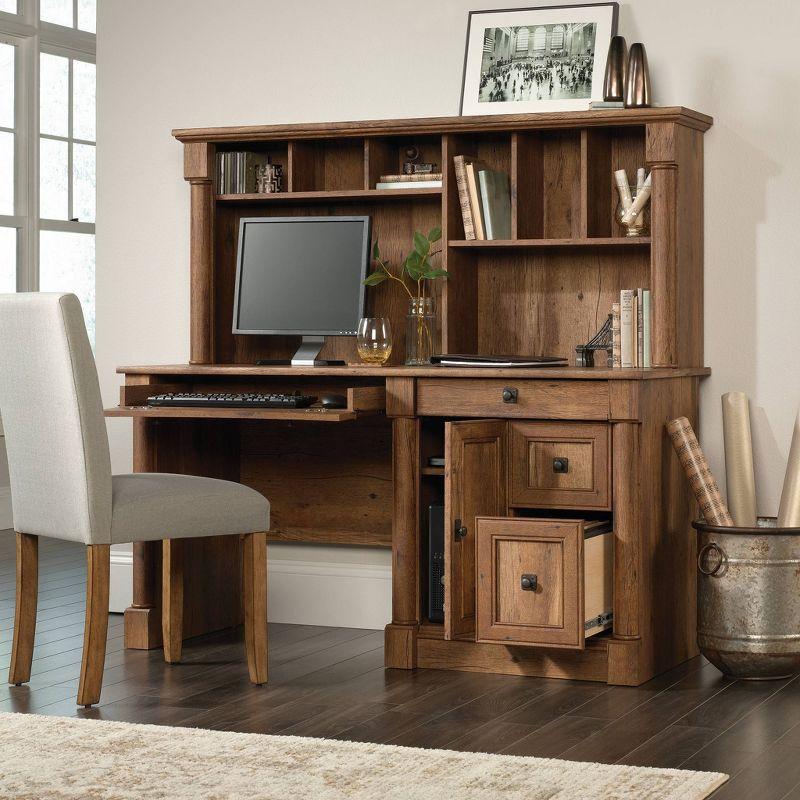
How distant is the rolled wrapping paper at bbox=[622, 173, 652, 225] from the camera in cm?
376

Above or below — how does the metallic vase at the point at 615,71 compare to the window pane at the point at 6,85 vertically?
below

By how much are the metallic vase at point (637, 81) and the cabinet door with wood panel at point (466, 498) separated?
0.98 metres

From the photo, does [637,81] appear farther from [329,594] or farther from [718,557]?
[329,594]

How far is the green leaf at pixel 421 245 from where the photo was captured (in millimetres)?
3930

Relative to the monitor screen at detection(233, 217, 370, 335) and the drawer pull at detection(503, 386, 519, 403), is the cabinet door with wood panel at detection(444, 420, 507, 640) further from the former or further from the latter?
the monitor screen at detection(233, 217, 370, 335)

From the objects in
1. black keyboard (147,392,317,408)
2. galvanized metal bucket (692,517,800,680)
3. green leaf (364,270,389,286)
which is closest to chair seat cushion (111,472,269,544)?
black keyboard (147,392,317,408)

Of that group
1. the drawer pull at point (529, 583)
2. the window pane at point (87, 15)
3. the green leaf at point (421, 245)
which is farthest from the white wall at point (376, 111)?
the window pane at point (87, 15)

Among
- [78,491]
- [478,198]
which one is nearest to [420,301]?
[478,198]

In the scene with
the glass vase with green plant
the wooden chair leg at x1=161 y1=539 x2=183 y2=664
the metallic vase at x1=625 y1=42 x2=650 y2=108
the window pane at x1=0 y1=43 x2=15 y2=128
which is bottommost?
the wooden chair leg at x1=161 y1=539 x2=183 y2=664

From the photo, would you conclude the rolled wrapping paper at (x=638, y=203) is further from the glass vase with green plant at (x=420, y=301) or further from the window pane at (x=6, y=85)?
the window pane at (x=6, y=85)

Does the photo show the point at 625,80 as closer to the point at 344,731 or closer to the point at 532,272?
the point at 532,272

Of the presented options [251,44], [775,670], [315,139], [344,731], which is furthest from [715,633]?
[251,44]

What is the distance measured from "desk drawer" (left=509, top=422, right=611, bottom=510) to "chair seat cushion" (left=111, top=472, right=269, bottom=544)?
0.67m

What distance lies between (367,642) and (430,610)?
0.36 m
